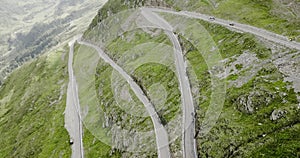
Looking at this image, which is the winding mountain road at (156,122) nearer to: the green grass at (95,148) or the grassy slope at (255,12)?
the green grass at (95,148)

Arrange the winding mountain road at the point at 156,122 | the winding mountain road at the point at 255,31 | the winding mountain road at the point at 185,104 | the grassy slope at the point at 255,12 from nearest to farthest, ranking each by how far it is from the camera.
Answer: the winding mountain road at the point at 185,104, the winding mountain road at the point at 156,122, the winding mountain road at the point at 255,31, the grassy slope at the point at 255,12

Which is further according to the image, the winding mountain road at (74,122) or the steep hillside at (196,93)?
the winding mountain road at (74,122)

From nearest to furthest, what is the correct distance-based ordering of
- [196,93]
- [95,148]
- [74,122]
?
[196,93] < [95,148] < [74,122]

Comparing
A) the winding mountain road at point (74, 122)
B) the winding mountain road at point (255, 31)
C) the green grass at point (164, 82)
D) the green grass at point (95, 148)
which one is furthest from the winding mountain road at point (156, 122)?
the winding mountain road at point (255, 31)

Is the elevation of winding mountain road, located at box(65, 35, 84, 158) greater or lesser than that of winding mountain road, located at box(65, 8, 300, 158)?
lesser

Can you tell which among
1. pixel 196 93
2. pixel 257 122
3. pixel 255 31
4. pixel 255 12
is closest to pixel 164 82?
pixel 196 93

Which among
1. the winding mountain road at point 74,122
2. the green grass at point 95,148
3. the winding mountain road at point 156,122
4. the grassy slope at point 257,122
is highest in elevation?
Result: the grassy slope at point 257,122

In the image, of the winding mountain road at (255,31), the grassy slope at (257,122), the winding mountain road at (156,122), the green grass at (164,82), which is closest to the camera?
the grassy slope at (257,122)

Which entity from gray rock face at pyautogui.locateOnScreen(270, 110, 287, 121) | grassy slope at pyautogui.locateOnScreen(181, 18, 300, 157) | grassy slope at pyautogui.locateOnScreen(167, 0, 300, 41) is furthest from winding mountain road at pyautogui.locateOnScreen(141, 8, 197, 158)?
grassy slope at pyautogui.locateOnScreen(167, 0, 300, 41)

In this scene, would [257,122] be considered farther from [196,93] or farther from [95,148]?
[95,148]

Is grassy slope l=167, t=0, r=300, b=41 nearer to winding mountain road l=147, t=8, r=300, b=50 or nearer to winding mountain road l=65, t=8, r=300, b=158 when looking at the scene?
winding mountain road l=147, t=8, r=300, b=50

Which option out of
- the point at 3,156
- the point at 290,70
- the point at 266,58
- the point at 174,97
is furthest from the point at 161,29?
the point at 3,156
